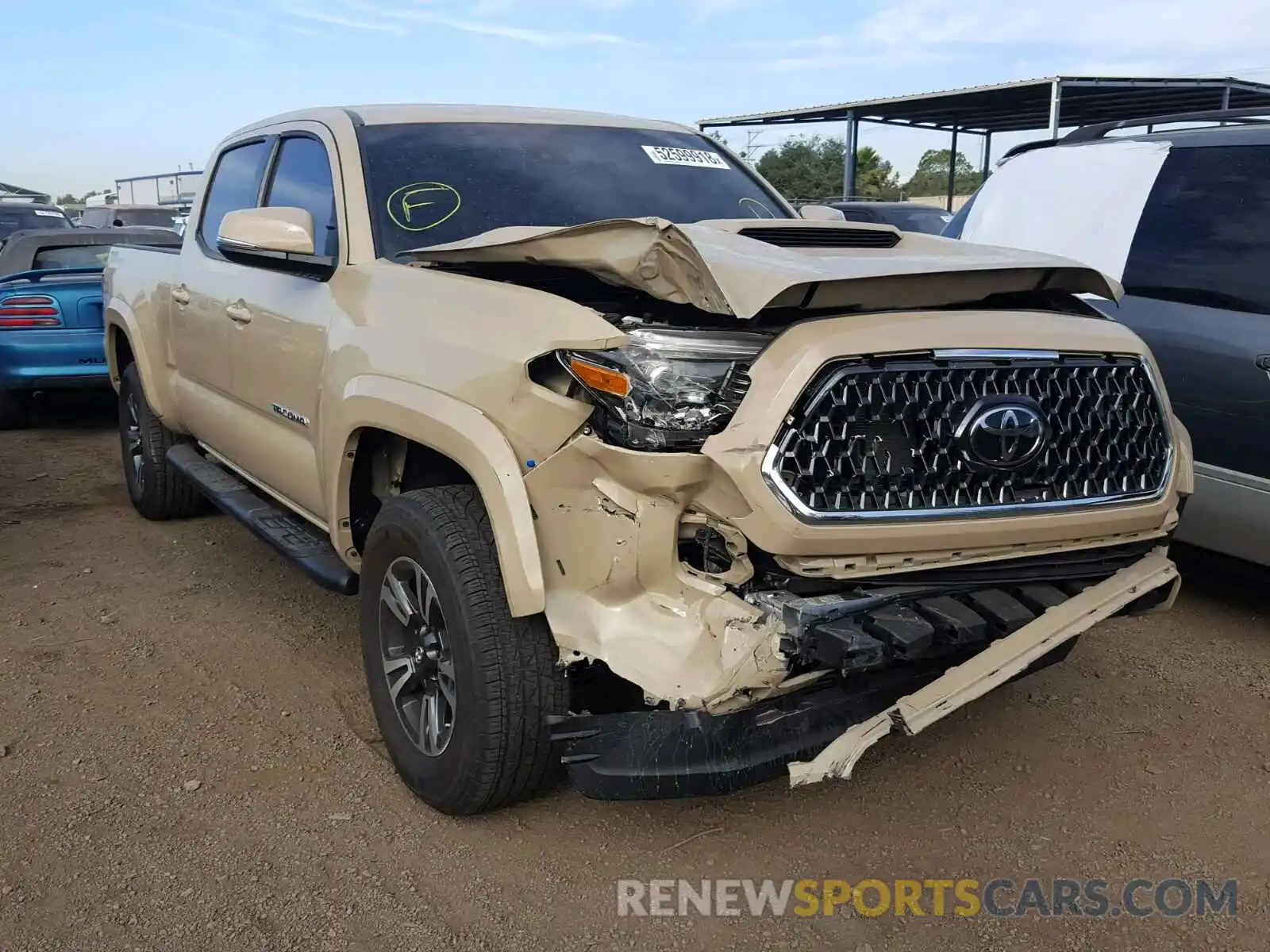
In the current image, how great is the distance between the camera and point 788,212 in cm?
434

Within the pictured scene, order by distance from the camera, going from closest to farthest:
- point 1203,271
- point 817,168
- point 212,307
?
point 1203,271
point 212,307
point 817,168

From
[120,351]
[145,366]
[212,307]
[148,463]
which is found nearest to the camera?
[212,307]

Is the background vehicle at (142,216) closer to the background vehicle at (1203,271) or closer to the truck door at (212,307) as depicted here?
the truck door at (212,307)

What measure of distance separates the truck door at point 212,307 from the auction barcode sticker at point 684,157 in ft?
5.19

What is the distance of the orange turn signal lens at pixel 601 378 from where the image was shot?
7.88ft

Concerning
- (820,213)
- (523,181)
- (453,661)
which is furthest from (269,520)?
(820,213)

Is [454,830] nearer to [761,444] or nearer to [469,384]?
[469,384]

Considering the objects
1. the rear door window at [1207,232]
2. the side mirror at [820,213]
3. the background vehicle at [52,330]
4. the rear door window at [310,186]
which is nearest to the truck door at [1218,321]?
the rear door window at [1207,232]

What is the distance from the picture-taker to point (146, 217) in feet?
→ 63.7

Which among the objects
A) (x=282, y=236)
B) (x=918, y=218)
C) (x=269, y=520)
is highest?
(x=282, y=236)

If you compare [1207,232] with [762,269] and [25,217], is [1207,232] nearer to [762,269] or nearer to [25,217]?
[762,269]

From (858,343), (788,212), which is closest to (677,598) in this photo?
(858,343)

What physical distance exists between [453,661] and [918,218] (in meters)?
11.9

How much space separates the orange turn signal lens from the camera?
7.88ft
